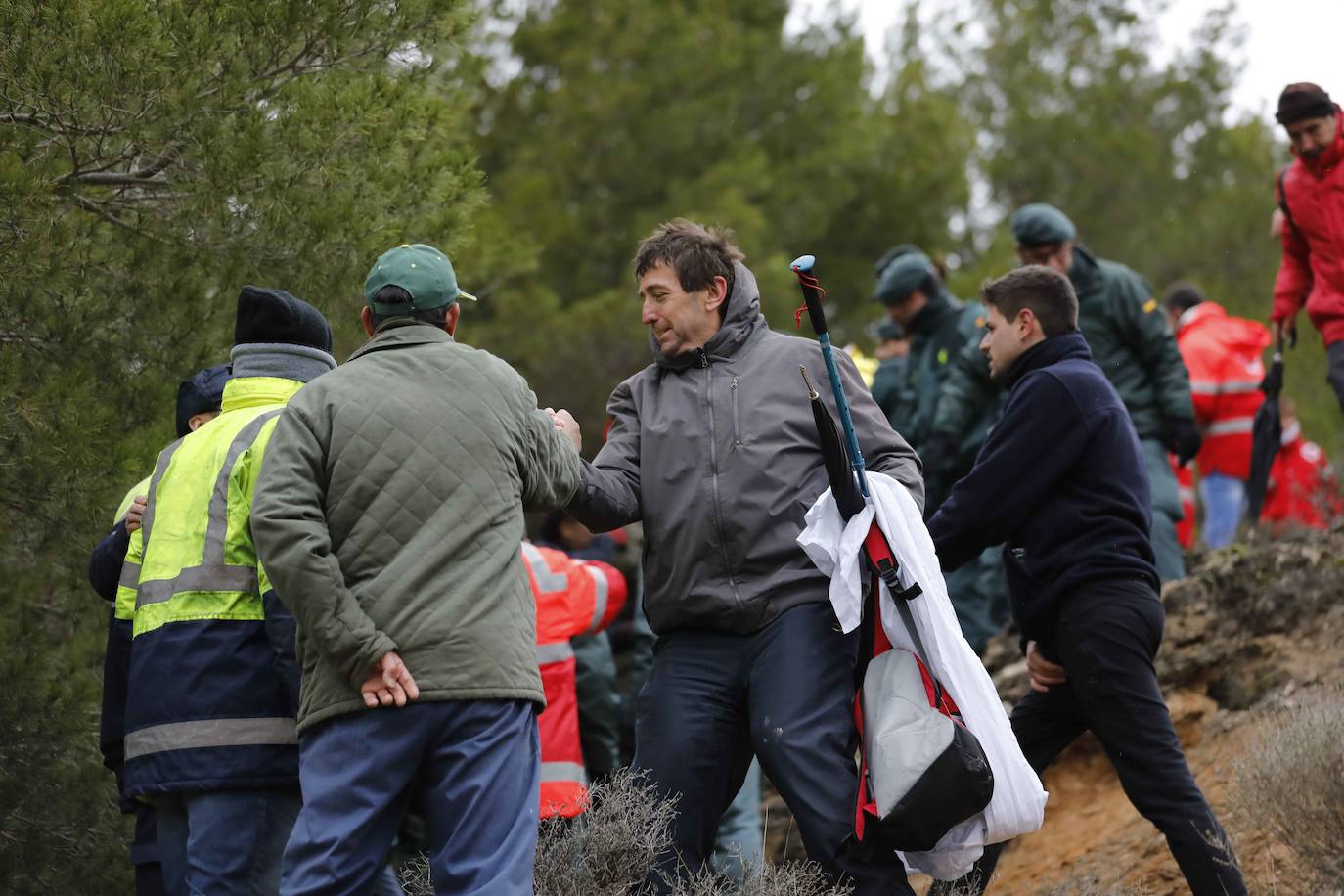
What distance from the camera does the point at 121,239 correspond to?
5.70 meters

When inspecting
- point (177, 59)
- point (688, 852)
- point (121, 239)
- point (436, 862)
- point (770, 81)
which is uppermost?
point (770, 81)

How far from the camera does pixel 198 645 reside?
4.22 meters

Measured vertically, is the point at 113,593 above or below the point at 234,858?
above

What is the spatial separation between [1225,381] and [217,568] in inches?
315

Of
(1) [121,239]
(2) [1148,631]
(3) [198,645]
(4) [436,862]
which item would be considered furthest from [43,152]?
(2) [1148,631]

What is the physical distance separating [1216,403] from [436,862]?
26.1ft

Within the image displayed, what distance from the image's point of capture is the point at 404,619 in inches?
154

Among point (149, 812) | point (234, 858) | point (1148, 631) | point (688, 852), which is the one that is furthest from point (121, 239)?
point (1148, 631)

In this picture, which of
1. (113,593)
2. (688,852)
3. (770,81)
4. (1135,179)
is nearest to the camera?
(688,852)

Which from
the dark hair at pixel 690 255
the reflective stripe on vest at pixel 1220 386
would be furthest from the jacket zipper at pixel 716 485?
the reflective stripe on vest at pixel 1220 386

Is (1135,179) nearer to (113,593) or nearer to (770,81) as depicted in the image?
(770,81)

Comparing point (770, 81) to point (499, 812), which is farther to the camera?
point (770, 81)

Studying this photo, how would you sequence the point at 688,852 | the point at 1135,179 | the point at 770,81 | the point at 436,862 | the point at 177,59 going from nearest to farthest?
1. the point at 436,862
2. the point at 688,852
3. the point at 177,59
4. the point at 770,81
5. the point at 1135,179

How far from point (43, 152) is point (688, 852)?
122 inches
